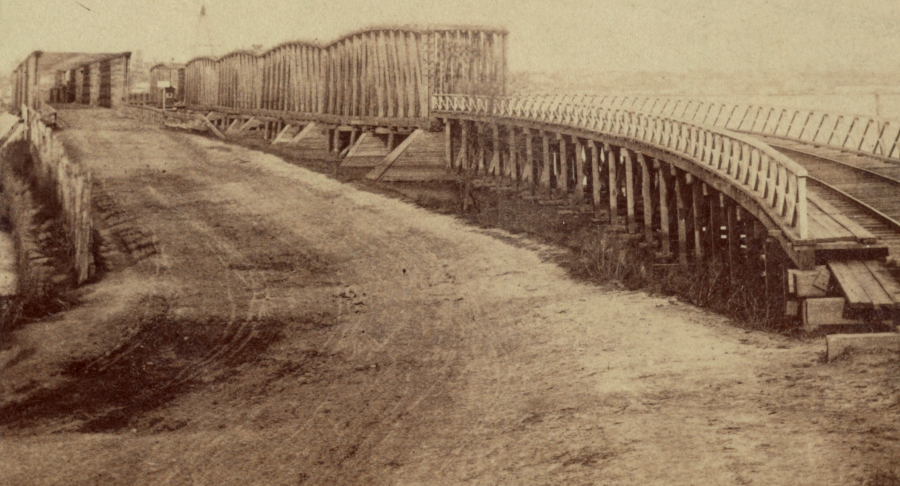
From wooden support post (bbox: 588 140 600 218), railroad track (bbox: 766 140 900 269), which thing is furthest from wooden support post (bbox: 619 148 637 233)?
railroad track (bbox: 766 140 900 269)

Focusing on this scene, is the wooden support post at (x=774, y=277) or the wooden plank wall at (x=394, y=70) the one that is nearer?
the wooden support post at (x=774, y=277)

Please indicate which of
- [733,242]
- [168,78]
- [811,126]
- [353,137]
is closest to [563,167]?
[733,242]

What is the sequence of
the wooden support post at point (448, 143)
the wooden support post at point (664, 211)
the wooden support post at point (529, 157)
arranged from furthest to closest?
1. the wooden support post at point (448, 143)
2. the wooden support post at point (529, 157)
3. the wooden support post at point (664, 211)

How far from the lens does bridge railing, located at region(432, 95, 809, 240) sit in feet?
36.7

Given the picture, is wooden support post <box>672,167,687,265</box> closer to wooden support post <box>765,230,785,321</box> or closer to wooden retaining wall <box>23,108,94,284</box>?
wooden support post <box>765,230,785,321</box>

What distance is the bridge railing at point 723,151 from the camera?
11180 millimetres

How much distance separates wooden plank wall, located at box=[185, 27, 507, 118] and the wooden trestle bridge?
2.2 inches

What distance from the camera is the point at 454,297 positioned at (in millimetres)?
13258

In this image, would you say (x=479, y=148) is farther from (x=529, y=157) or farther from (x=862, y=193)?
(x=862, y=193)

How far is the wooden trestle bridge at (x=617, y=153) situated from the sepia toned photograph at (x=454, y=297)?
93mm

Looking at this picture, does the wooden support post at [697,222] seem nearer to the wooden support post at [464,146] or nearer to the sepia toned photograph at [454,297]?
the sepia toned photograph at [454,297]

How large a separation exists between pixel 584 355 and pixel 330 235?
934 centimetres

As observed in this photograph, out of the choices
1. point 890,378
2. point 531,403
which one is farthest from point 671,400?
point 890,378

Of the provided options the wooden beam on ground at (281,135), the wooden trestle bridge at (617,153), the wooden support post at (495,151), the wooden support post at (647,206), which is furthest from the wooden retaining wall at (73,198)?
the wooden support post at (495,151)
